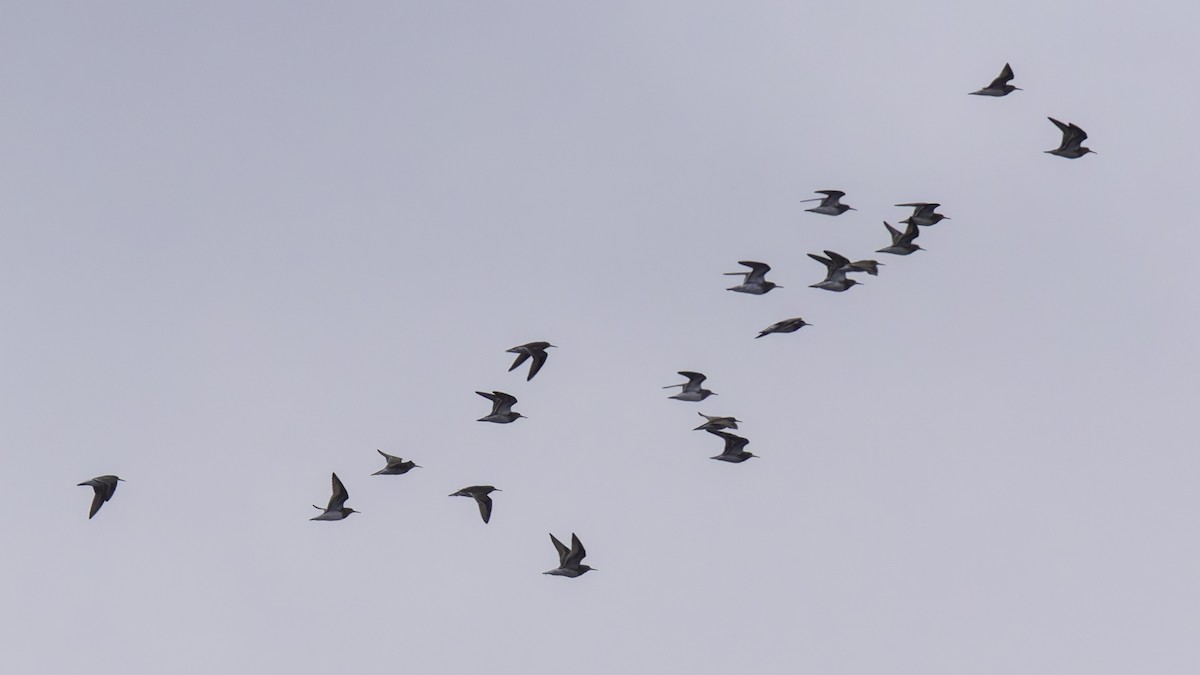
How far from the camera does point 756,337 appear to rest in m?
64.9

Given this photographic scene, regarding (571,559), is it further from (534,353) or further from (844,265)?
(844,265)

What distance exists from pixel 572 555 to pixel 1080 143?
85.4ft

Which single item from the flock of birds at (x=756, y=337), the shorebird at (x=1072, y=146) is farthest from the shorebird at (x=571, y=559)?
the shorebird at (x=1072, y=146)

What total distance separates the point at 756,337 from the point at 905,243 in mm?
8056

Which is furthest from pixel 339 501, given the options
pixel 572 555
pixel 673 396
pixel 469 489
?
pixel 673 396

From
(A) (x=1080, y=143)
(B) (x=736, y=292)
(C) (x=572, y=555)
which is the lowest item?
(C) (x=572, y=555)

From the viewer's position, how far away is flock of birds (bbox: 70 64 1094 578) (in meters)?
64.2

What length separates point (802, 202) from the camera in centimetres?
6819

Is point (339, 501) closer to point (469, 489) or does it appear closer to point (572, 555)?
point (469, 489)

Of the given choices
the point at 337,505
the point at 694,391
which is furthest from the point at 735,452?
the point at 337,505

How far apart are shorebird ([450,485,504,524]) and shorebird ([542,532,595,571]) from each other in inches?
124

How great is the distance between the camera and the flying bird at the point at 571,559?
210 feet

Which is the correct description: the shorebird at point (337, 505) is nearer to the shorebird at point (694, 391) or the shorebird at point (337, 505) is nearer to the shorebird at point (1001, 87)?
the shorebird at point (694, 391)

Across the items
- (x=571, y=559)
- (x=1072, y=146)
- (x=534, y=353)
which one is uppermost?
(x=1072, y=146)
